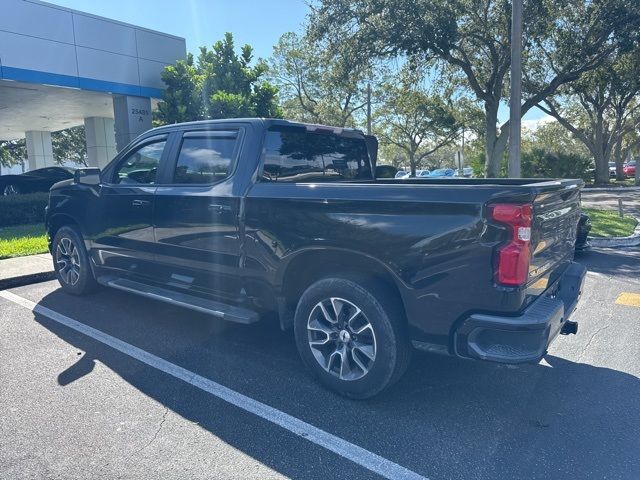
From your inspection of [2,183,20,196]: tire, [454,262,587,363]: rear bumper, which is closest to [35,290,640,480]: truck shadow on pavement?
[454,262,587,363]: rear bumper

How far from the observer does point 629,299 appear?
5.88 metres

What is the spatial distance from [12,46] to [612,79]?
24214 mm

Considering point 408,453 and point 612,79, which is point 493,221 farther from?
point 612,79

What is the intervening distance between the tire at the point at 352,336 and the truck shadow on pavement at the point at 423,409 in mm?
176

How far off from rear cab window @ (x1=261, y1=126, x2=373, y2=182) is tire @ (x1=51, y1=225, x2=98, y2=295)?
2.99 m

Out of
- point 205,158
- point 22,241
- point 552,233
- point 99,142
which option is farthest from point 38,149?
point 552,233

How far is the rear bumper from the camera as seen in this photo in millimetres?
2883

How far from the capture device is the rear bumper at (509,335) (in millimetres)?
2883

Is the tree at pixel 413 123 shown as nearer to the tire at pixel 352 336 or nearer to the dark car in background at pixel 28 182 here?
the dark car in background at pixel 28 182

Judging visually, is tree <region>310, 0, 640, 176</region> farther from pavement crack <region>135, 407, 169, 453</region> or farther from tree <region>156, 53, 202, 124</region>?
pavement crack <region>135, 407, 169, 453</region>

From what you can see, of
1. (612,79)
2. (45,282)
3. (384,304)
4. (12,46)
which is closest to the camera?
(384,304)

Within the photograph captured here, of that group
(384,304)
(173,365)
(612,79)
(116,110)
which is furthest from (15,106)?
(612,79)

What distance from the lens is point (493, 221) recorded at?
2.86m

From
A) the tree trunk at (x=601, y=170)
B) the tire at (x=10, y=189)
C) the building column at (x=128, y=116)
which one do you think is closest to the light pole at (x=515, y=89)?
the building column at (x=128, y=116)
